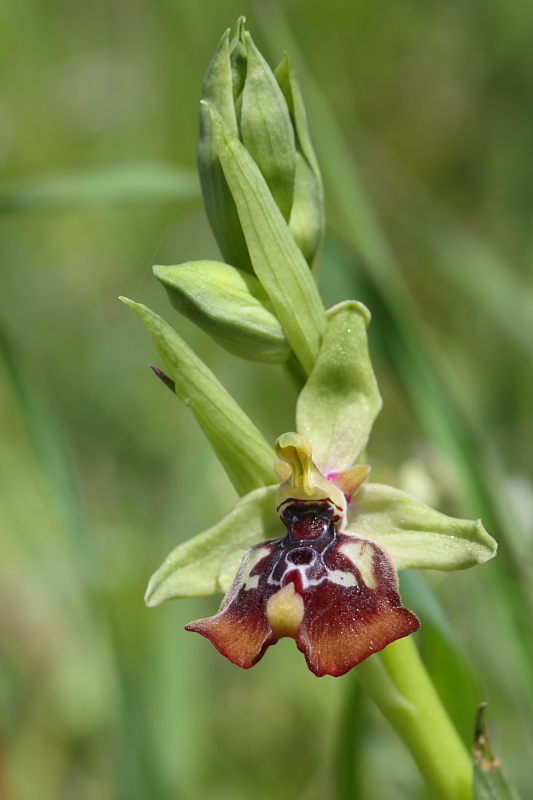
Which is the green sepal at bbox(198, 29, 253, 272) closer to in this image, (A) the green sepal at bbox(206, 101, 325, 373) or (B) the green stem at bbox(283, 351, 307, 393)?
(A) the green sepal at bbox(206, 101, 325, 373)

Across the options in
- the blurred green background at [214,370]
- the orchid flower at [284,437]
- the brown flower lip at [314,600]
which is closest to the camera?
the brown flower lip at [314,600]

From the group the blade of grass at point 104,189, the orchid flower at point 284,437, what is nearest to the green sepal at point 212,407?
the orchid flower at point 284,437

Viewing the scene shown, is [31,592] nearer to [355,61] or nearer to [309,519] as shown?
[309,519]

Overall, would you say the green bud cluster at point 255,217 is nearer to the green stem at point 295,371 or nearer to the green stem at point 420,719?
the green stem at point 295,371

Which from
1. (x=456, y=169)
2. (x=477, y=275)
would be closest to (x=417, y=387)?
(x=477, y=275)

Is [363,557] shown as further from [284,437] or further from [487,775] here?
[487,775]

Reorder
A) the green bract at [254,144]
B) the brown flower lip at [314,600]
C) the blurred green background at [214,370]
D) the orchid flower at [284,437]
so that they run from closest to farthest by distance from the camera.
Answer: the brown flower lip at [314,600] → the orchid flower at [284,437] → the green bract at [254,144] → the blurred green background at [214,370]
